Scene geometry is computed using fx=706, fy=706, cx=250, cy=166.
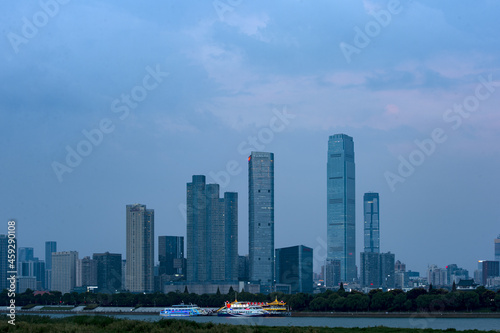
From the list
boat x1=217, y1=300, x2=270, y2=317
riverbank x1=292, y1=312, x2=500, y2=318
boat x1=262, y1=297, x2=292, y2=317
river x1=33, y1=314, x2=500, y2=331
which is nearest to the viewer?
river x1=33, y1=314, x2=500, y2=331

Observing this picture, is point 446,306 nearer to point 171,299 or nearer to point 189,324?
point 171,299

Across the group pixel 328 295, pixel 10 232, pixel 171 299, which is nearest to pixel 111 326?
pixel 10 232

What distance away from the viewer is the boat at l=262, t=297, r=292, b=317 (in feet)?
497

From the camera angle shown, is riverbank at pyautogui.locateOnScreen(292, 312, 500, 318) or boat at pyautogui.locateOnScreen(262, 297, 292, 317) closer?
riverbank at pyautogui.locateOnScreen(292, 312, 500, 318)

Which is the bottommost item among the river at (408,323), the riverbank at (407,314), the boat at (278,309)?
the boat at (278,309)

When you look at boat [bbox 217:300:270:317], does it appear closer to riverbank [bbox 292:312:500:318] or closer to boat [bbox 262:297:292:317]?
boat [bbox 262:297:292:317]

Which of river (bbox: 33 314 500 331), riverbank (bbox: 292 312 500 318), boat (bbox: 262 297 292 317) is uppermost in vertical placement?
river (bbox: 33 314 500 331)

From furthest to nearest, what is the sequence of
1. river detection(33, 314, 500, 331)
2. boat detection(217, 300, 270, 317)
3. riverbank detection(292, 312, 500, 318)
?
boat detection(217, 300, 270, 317) → riverbank detection(292, 312, 500, 318) → river detection(33, 314, 500, 331)

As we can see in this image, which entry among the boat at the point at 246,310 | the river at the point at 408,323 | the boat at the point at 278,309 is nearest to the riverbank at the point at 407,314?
the boat at the point at 278,309

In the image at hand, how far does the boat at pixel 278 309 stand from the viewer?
15150cm

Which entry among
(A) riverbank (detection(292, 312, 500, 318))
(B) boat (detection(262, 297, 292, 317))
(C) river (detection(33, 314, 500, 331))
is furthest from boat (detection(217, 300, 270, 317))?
(C) river (detection(33, 314, 500, 331))

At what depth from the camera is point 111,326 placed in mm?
48969

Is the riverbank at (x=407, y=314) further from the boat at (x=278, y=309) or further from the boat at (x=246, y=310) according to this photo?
the boat at (x=246, y=310)

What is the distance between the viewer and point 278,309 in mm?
154875
